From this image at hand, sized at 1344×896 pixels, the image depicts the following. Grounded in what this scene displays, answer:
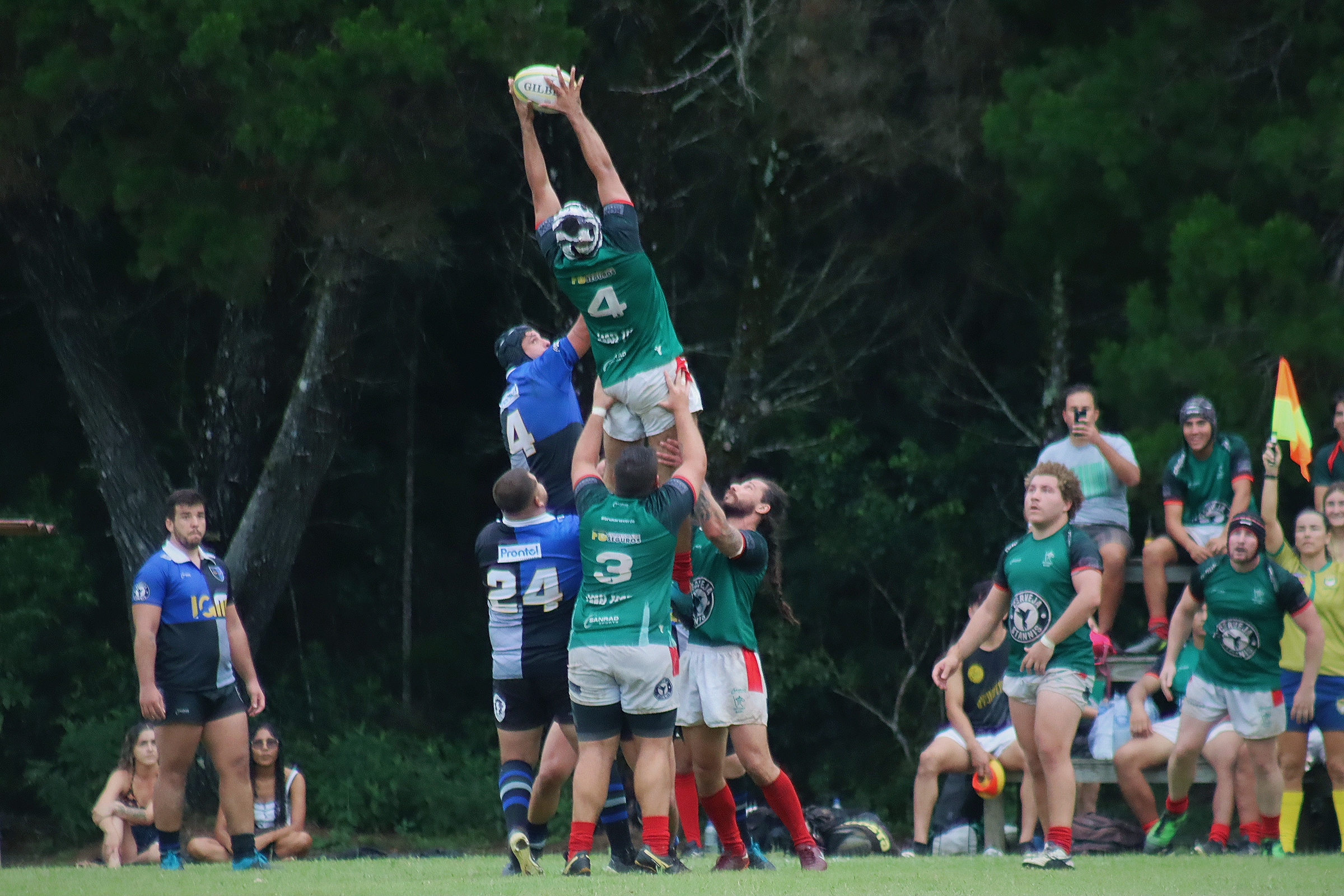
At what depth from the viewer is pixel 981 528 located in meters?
16.2

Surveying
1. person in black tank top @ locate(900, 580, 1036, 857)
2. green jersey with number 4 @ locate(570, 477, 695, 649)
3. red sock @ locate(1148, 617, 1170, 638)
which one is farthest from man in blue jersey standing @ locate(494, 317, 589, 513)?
red sock @ locate(1148, 617, 1170, 638)

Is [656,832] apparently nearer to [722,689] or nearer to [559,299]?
[722,689]

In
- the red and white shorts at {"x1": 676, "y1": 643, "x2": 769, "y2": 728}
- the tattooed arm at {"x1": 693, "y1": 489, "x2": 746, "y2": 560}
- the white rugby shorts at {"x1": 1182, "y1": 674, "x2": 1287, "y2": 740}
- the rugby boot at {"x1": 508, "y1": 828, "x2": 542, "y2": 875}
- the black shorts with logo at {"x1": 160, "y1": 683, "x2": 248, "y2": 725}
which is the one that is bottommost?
the rugby boot at {"x1": 508, "y1": 828, "x2": 542, "y2": 875}

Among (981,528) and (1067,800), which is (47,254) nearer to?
(981,528)

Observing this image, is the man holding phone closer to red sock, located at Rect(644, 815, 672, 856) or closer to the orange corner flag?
the orange corner flag

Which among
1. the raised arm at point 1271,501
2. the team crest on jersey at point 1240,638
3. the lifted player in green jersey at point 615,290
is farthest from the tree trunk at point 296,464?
the team crest on jersey at point 1240,638

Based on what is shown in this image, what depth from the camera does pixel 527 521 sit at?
738cm

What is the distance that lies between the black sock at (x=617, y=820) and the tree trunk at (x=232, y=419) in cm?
856

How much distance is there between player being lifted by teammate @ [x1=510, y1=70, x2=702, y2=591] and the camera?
6.79 meters

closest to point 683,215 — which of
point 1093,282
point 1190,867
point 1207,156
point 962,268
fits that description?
point 962,268

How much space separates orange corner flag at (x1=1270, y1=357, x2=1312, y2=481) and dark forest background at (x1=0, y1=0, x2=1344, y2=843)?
1.75 m

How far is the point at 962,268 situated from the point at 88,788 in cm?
982

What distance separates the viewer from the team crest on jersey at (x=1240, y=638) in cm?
890

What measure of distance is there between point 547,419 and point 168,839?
3.03m
